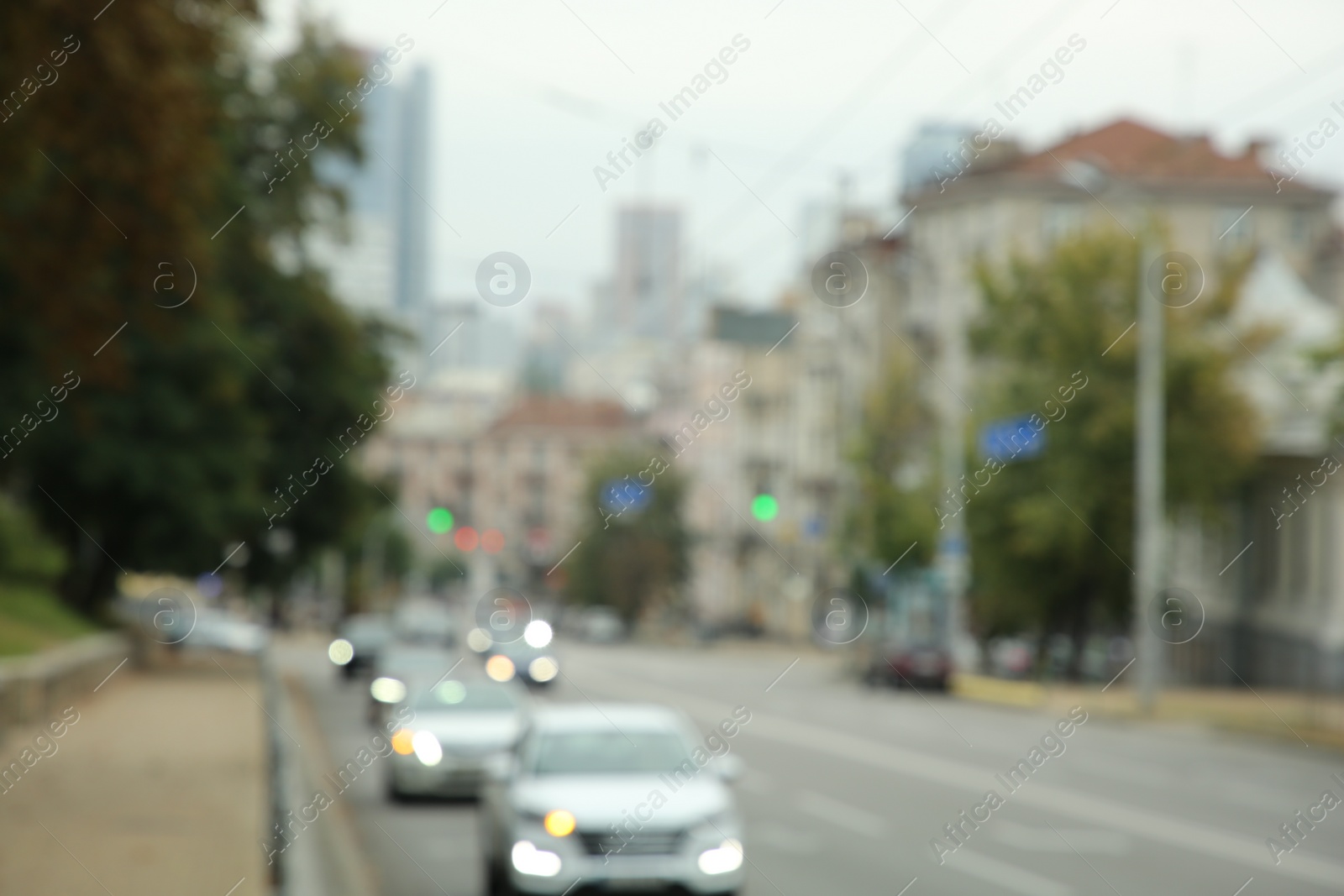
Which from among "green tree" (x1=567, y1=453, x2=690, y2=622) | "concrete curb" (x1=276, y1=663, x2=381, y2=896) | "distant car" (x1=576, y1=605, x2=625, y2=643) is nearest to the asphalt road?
"concrete curb" (x1=276, y1=663, x2=381, y2=896)

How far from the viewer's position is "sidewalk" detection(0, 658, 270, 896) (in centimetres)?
1201

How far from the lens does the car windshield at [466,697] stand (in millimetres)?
20625

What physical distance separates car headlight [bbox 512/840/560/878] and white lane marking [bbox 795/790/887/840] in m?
5.40

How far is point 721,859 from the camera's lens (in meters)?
11.2

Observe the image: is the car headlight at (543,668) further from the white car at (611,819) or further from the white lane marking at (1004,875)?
the white car at (611,819)

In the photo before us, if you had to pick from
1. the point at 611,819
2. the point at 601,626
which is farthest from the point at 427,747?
the point at 601,626

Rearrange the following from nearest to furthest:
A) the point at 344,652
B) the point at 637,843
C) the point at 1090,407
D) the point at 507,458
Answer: the point at 637,843, the point at 1090,407, the point at 344,652, the point at 507,458

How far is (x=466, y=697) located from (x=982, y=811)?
665cm

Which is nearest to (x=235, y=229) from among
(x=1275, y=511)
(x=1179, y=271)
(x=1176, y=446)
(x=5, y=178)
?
(x=5, y=178)

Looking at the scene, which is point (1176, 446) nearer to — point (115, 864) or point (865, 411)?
point (865, 411)

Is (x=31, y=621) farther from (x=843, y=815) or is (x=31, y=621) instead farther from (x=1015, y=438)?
(x=1015, y=438)

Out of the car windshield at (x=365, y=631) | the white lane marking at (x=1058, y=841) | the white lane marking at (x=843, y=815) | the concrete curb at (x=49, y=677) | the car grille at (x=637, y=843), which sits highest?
the car windshield at (x=365, y=631)

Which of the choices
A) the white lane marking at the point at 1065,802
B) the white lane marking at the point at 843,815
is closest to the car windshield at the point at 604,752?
the white lane marking at the point at 843,815

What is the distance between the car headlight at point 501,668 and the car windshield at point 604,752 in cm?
2964
